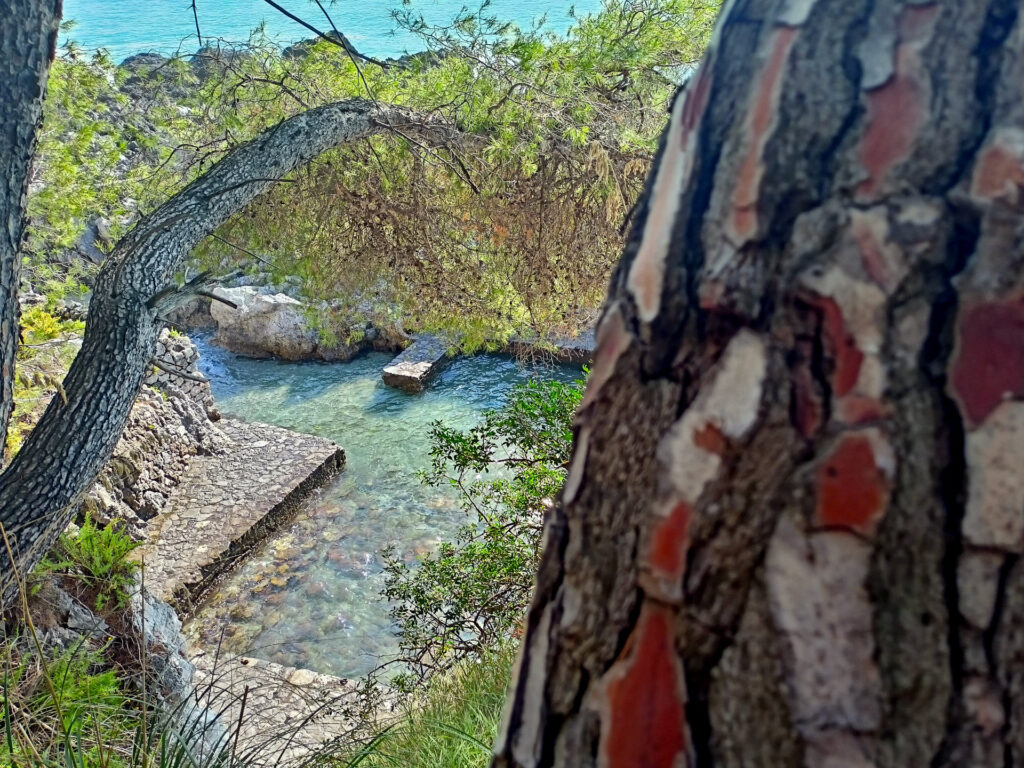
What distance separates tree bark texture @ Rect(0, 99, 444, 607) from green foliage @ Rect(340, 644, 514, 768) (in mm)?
1128

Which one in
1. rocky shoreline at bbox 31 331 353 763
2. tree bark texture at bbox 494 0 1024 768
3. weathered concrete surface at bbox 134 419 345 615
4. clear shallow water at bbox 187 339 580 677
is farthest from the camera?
weathered concrete surface at bbox 134 419 345 615

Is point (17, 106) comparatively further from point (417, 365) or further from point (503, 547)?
point (417, 365)

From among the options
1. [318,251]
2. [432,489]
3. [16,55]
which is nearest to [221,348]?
[432,489]

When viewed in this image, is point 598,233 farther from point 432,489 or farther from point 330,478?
point 330,478

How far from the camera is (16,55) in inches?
67.2

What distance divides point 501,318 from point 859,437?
382 centimetres

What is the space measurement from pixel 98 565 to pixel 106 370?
1.58m

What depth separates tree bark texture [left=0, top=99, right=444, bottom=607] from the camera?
6.84 ft

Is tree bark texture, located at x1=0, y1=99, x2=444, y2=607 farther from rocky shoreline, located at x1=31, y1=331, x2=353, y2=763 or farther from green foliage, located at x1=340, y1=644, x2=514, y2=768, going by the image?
Answer: rocky shoreline, located at x1=31, y1=331, x2=353, y2=763

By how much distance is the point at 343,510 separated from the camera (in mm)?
6484

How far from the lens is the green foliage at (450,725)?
168 cm

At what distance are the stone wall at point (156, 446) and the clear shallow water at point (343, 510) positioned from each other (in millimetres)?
951

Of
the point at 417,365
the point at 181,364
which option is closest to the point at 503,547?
the point at 181,364

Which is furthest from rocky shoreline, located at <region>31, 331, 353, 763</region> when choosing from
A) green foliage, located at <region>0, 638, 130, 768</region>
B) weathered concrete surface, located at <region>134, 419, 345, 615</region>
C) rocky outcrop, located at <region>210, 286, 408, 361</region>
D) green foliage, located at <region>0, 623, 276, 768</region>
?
rocky outcrop, located at <region>210, 286, 408, 361</region>
